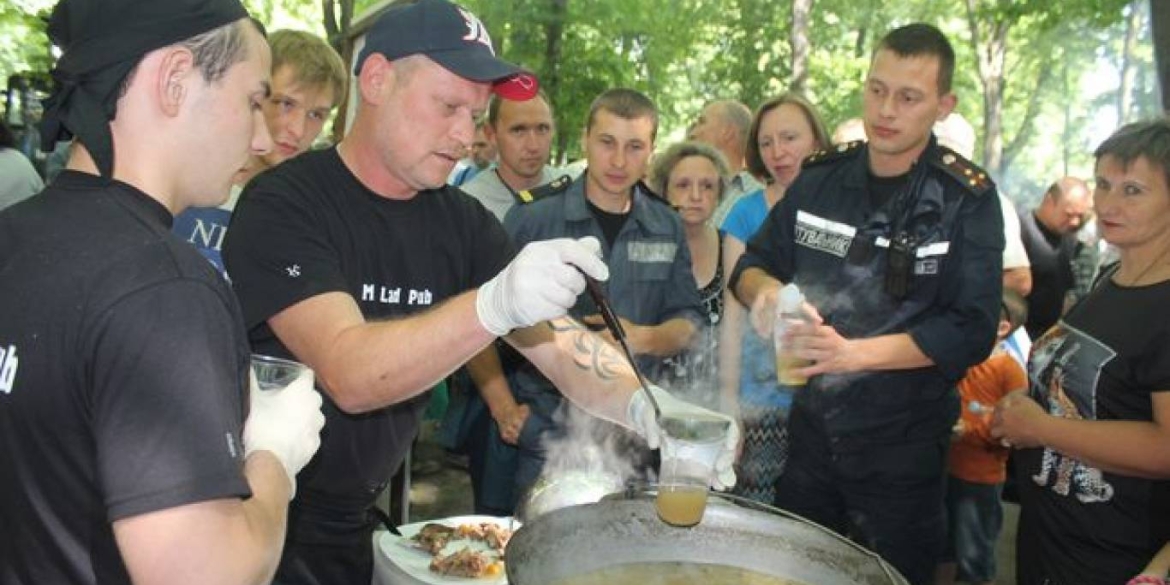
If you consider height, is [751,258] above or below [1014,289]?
above

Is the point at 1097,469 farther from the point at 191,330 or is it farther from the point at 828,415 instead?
the point at 191,330

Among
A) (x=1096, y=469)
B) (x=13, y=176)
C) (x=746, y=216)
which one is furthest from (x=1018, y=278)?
(x=13, y=176)

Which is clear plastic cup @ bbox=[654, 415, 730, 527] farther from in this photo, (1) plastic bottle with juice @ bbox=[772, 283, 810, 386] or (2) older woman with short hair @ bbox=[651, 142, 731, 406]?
(2) older woman with short hair @ bbox=[651, 142, 731, 406]

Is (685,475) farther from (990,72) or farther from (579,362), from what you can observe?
(990,72)

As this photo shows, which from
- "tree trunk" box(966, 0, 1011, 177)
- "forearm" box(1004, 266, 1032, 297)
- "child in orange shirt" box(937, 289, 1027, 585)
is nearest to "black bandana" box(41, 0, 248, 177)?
"child in orange shirt" box(937, 289, 1027, 585)

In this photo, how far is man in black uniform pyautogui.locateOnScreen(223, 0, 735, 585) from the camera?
197 cm

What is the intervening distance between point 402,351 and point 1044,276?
6.43 metres

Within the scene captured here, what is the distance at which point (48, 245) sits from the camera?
4.11 feet

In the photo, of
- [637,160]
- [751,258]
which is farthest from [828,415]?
[637,160]

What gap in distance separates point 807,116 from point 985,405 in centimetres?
→ 171

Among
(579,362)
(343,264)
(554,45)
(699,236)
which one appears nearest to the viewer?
(343,264)

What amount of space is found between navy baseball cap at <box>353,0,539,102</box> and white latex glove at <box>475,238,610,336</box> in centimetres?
64

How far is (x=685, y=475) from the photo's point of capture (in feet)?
5.75

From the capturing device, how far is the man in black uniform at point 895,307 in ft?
10.8
